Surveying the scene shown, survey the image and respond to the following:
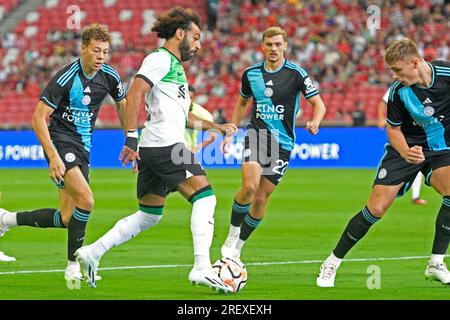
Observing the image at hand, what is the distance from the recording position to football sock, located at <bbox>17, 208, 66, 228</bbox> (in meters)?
10.8

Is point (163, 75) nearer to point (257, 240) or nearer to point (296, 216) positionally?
point (257, 240)

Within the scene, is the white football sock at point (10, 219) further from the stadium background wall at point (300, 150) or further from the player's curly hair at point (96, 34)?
the stadium background wall at point (300, 150)

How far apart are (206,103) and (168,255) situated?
67.5ft

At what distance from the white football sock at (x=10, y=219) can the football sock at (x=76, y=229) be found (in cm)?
170

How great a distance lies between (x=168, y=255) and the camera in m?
12.3

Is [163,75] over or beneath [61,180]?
over

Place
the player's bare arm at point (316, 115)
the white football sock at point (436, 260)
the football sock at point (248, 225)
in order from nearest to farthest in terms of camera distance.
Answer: the white football sock at point (436, 260) < the player's bare arm at point (316, 115) < the football sock at point (248, 225)

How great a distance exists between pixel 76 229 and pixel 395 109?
329 cm

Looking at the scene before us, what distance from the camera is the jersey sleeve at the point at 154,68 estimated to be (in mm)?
9031

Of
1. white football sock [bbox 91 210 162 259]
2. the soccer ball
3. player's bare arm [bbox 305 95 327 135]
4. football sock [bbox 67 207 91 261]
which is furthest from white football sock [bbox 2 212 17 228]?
player's bare arm [bbox 305 95 327 135]

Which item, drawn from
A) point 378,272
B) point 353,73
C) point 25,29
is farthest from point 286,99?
point 25,29

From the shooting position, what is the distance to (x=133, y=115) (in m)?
9.14

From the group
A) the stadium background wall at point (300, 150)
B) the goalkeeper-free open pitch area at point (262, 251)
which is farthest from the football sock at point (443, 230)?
the stadium background wall at point (300, 150)

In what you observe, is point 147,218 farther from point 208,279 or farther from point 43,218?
point 43,218
